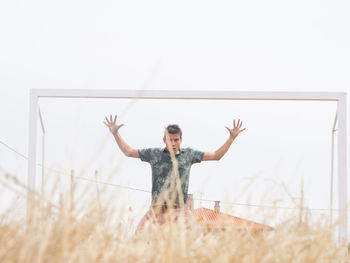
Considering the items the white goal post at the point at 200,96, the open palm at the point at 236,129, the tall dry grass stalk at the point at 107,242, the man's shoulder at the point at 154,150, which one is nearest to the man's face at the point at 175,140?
the man's shoulder at the point at 154,150

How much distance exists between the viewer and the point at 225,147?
4.50 metres

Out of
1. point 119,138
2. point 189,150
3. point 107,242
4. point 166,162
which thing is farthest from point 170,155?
point 107,242

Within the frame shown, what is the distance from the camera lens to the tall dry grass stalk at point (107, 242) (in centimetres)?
159

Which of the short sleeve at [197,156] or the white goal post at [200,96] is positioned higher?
the white goal post at [200,96]

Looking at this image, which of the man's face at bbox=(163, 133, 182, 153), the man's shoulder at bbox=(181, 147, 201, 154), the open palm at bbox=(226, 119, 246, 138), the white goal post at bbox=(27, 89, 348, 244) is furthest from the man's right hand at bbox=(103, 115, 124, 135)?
the open palm at bbox=(226, 119, 246, 138)

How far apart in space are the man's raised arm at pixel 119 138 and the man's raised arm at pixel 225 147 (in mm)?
565

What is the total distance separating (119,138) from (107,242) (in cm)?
268

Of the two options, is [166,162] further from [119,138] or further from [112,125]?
[112,125]

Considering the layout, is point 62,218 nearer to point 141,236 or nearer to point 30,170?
point 141,236

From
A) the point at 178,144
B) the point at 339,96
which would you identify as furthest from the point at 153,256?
the point at 339,96

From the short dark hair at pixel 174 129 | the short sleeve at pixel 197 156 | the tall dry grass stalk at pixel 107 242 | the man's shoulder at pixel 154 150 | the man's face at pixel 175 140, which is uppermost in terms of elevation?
the short dark hair at pixel 174 129

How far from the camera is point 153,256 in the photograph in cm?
177

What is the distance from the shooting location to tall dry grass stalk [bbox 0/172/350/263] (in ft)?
5.22

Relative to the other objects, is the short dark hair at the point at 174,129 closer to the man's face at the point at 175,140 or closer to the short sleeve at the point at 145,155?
the man's face at the point at 175,140
